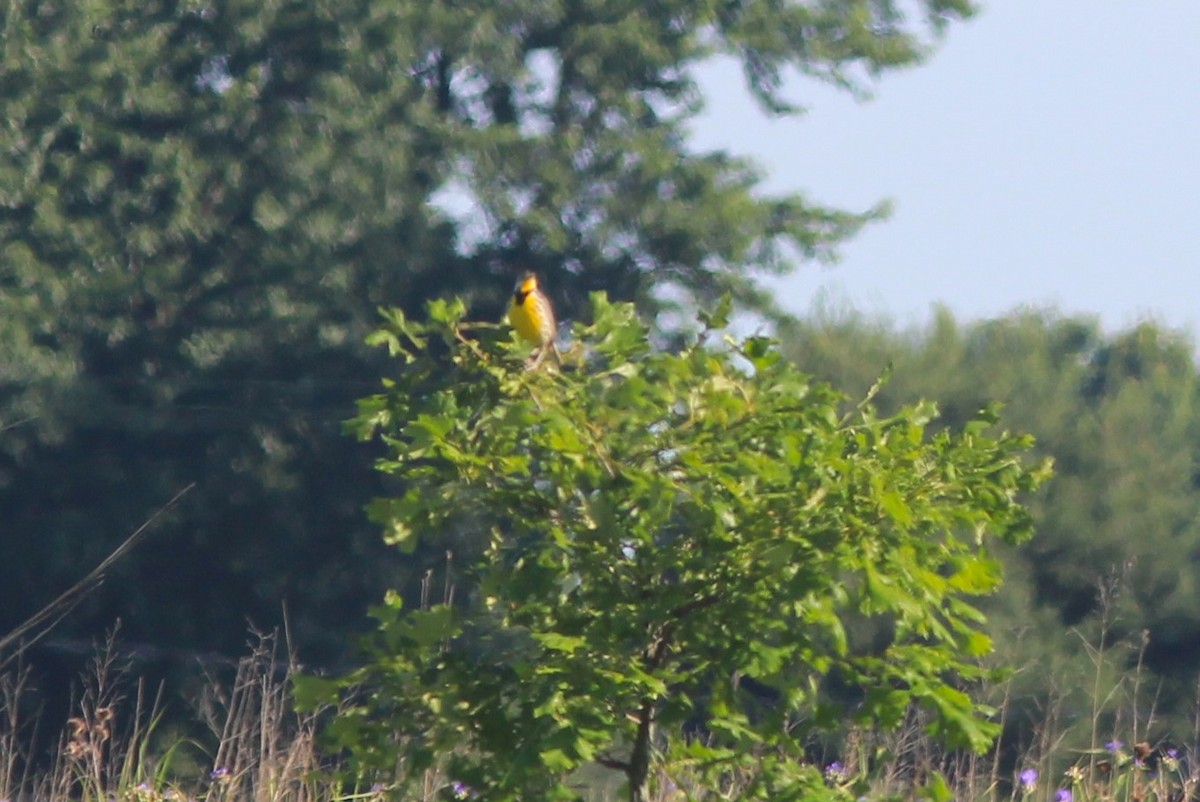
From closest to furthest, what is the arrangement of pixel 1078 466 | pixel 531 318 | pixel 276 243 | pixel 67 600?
pixel 67 600, pixel 531 318, pixel 276 243, pixel 1078 466

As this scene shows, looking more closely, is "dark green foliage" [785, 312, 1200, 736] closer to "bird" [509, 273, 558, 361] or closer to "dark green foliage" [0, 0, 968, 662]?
"dark green foliage" [0, 0, 968, 662]

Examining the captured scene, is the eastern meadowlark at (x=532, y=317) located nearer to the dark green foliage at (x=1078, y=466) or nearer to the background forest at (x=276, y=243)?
the background forest at (x=276, y=243)

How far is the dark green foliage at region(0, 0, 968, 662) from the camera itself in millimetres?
17719

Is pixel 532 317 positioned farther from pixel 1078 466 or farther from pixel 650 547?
pixel 1078 466

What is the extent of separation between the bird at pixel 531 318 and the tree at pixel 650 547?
0.08 meters

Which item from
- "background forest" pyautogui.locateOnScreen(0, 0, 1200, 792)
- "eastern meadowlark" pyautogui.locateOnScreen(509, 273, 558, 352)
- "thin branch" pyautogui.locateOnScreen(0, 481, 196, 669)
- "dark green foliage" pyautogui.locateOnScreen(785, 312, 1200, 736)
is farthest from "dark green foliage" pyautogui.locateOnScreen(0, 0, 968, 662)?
"thin branch" pyautogui.locateOnScreen(0, 481, 196, 669)

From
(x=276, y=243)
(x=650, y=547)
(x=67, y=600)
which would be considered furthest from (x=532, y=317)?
(x=276, y=243)

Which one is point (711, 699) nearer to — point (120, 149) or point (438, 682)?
point (438, 682)

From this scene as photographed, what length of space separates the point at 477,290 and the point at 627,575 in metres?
15.4

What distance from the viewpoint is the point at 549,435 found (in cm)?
273

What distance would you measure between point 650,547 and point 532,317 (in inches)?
55.9

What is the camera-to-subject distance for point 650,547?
287 centimetres

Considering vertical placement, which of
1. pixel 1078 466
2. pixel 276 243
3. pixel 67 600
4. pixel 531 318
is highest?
pixel 276 243

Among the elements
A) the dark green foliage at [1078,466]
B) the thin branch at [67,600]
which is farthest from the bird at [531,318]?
the dark green foliage at [1078,466]
